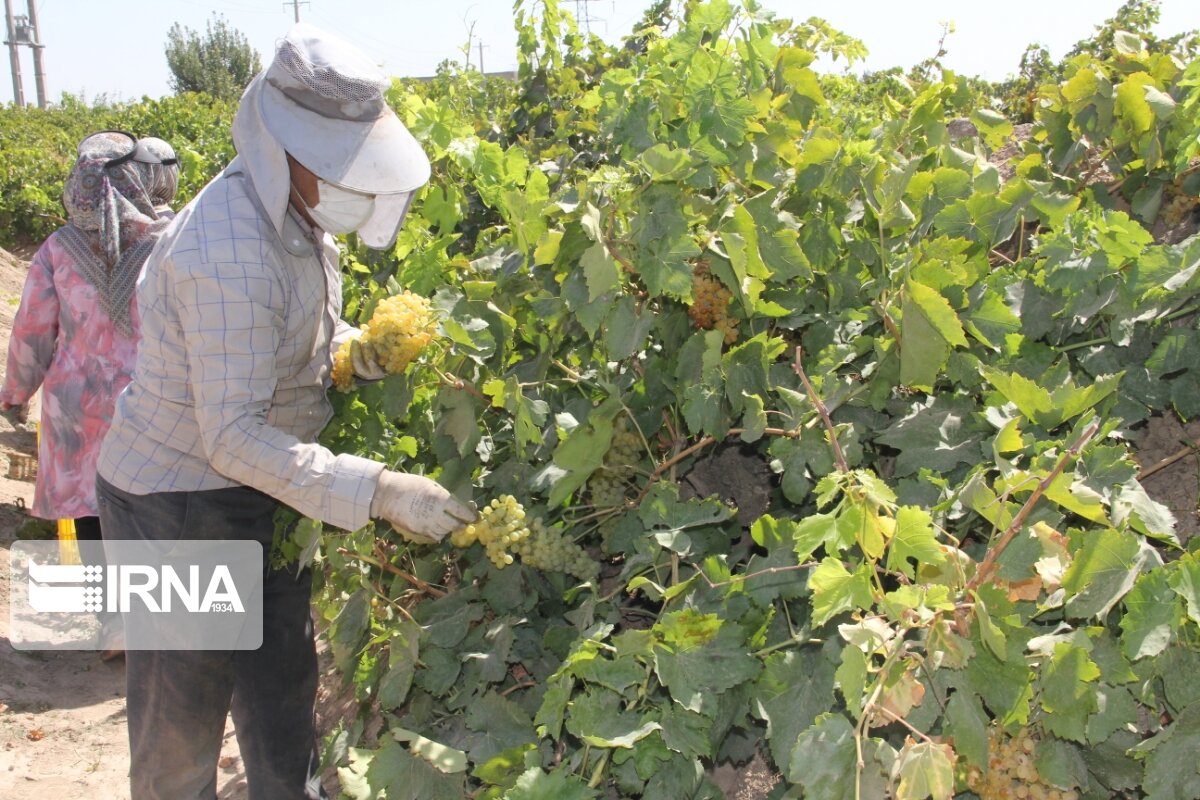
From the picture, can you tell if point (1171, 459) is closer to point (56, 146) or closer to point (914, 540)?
point (914, 540)

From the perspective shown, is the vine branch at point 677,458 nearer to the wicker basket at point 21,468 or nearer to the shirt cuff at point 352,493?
the shirt cuff at point 352,493

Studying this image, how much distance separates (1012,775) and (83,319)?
13.6 feet

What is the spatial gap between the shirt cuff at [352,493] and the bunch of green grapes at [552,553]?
342mm

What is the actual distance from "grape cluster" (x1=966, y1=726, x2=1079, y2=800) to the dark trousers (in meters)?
1.85

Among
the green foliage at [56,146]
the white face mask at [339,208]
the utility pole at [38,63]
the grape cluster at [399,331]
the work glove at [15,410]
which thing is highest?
the white face mask at [339,208]

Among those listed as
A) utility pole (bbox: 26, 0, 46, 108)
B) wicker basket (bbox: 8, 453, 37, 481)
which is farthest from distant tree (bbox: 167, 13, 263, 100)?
wicker basket (bbox: 8, 453, 37, 481)

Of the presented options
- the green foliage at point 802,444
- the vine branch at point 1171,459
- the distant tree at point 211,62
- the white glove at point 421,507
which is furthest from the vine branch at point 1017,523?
the distant tree at point 211,62

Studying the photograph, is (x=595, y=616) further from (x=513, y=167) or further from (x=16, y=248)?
(x=16, y=248)

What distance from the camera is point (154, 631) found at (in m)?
2.70

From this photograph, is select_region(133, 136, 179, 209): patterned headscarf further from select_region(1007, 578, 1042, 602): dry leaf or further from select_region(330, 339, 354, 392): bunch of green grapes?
select_region(1007, 578, 1042, 602): dry leaf

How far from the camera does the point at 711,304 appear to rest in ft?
7.39

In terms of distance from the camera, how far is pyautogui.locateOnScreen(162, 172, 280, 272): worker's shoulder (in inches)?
90.5

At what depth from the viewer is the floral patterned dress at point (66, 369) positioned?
14.5ft

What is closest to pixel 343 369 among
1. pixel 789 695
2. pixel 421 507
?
pixel 421 507
